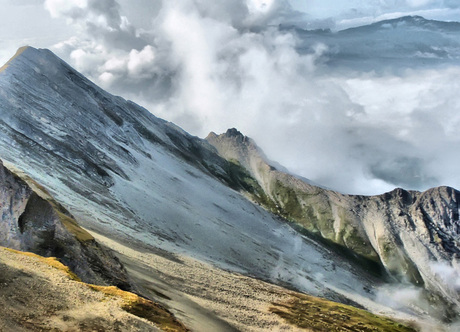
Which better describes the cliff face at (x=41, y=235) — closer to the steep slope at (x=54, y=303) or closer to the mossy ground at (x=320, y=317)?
the steep slope at (x=54, y=303)

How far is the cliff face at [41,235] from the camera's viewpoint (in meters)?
53.7

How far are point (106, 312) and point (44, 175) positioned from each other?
93.0 metres

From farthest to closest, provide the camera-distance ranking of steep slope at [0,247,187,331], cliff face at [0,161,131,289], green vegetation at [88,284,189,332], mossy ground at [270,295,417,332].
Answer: mossy ground at [270,295,417,332] → cliff face at [0,161,131,289] → green vegetation at [88,284,189,332] → steep slope at [0,247,187,331]

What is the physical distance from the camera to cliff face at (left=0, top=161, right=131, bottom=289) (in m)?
53.7

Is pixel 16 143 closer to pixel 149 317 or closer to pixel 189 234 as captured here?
pixel 189 234

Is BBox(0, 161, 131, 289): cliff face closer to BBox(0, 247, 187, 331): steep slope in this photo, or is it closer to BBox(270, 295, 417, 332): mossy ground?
BBox(0, 247, 187, 331): steep slope

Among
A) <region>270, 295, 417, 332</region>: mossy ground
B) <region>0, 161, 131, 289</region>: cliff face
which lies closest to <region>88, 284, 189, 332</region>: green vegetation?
<region>0, 161, 131, 289</region>: cliff face

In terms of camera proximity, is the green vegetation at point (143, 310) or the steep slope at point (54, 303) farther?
the green vegetation at point (143, 310)

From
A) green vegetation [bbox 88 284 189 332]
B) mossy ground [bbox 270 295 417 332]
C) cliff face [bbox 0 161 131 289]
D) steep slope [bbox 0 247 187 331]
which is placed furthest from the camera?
mossy ground [bbox 270 295 417 332]

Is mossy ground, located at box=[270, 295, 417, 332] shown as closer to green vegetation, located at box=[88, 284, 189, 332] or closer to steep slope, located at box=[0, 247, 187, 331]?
green vegetation, located at box=[88, 284, 189, 332]

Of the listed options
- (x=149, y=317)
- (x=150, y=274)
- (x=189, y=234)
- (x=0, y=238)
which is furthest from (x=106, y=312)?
(x=189, y=234)

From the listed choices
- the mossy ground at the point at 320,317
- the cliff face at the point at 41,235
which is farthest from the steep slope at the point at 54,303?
the mossy ground at the point at 320,317

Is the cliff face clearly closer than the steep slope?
No

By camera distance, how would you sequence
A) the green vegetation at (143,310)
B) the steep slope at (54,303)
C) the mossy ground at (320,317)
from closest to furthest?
the steep slope at (54,303) → the green vegetation at (143,310) → the mossy ground at (320,317)
